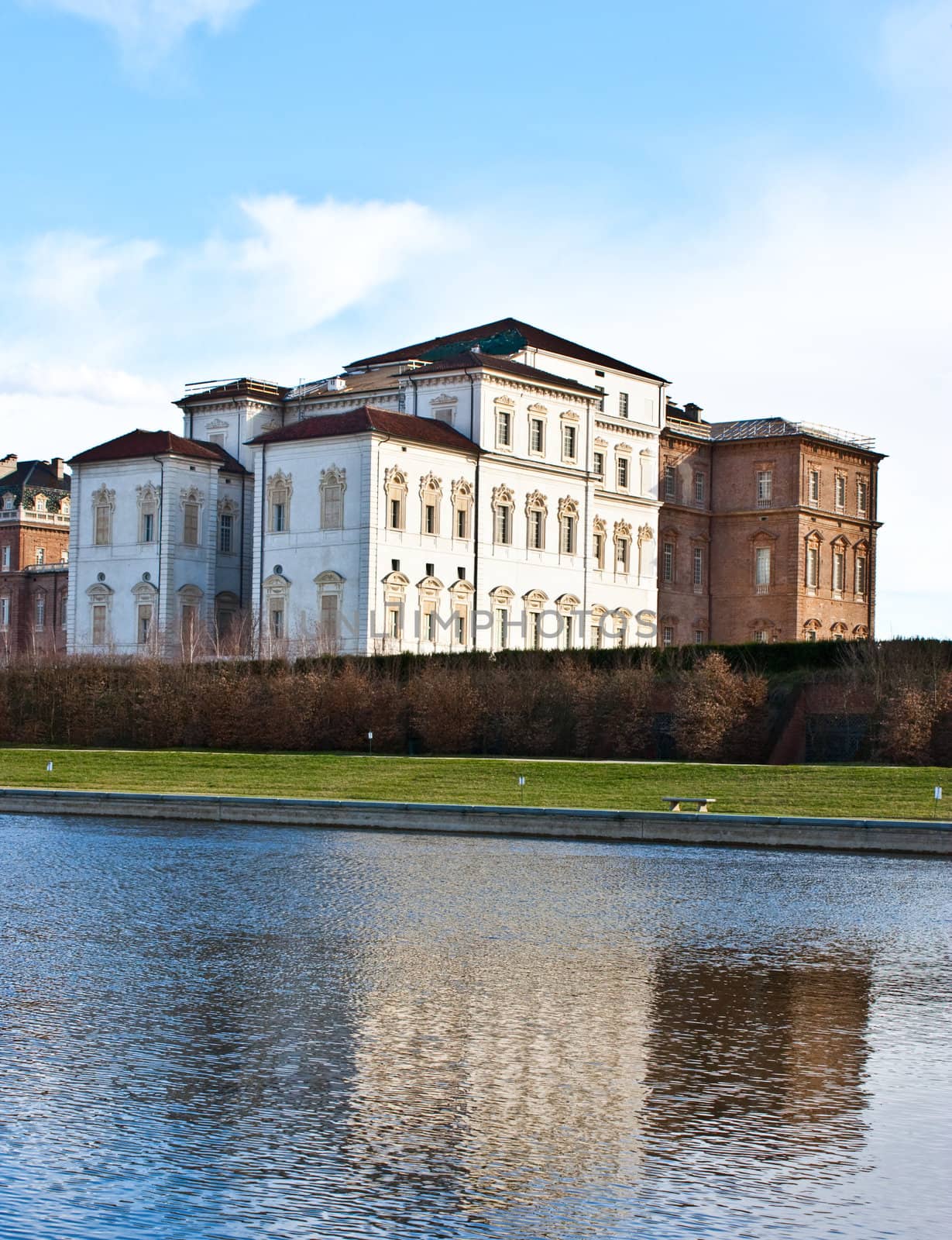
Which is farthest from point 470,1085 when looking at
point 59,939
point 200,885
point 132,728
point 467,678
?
point 132,728

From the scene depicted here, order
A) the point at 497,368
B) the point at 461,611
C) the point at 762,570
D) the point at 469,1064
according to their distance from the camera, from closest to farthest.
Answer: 1. the point at 469,1064
2. the point at 461,611
3. the point at 497,368
4. the point at 762,570

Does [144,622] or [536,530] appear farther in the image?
[536,530]

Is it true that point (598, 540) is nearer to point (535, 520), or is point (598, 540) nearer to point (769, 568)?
point (535, 520)

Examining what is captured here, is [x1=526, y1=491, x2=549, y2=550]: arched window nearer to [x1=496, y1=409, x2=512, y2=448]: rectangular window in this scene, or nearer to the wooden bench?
[x1=496, y1=409, x2=512, y2=448]: rectangular window

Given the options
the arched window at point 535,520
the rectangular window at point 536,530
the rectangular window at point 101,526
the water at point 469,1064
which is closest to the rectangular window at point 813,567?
the arched window at point 535,520

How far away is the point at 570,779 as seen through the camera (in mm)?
39812

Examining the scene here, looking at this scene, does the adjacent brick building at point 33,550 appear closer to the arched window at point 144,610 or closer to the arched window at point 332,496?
the arched window at point 144,610

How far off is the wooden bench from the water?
33.8 feet

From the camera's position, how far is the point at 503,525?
78.3m

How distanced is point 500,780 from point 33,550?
263ft

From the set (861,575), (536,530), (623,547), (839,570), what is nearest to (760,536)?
(839,570)

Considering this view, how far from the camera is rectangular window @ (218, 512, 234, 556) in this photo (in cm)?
7994

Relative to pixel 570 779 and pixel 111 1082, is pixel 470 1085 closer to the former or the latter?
→ pixel 111 1082

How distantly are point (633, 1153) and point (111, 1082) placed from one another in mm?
3520
